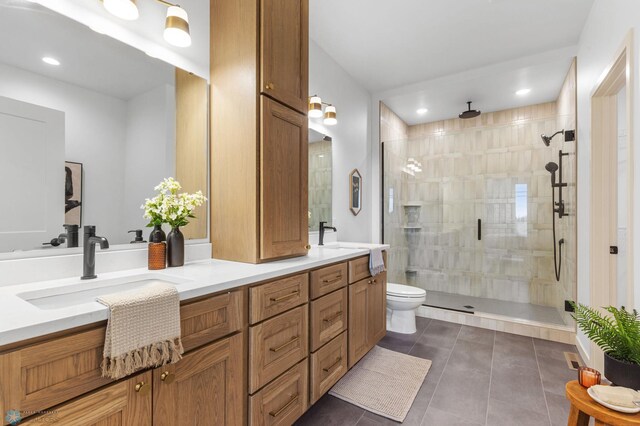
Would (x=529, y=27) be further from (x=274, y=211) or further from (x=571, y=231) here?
(x=274, y=211)

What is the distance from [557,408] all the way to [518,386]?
26cm

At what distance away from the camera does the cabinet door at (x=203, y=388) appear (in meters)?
1.01

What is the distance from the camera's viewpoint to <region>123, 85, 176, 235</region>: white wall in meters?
1.51

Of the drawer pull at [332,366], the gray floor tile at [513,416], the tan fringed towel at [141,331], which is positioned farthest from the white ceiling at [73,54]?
the gray floor tile at [513,416]

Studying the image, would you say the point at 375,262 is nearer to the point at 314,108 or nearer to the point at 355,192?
the point at 355,192

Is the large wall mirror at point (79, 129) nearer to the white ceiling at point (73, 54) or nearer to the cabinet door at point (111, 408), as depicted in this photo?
the white ceiling at point (73, 54)

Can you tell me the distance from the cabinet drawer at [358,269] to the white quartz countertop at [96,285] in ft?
0.50

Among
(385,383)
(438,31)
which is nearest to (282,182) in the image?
(385,383)

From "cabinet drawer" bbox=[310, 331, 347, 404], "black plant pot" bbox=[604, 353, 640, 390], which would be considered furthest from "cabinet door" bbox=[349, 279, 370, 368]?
"black plant pot" bbox=[604, 353, 640, 390]

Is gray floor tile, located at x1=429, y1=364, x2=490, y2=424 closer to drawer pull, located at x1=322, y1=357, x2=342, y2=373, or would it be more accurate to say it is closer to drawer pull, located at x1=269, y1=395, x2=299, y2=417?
drawer pull, located at x1=322, y1=357, x2=342, y2=373

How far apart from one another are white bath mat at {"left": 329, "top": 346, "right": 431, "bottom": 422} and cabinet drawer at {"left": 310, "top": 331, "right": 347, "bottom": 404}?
164 mm

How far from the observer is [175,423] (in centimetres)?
104

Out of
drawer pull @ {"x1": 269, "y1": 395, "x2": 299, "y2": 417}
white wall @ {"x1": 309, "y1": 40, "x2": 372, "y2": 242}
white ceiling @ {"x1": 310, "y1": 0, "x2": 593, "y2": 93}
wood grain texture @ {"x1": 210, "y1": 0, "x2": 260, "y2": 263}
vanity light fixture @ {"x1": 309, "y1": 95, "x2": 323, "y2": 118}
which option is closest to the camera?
drawer pull @ {"x1": 269, "y1": 395, "x2": 299, "y2": 417}

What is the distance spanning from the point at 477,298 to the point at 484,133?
2.22 meters
